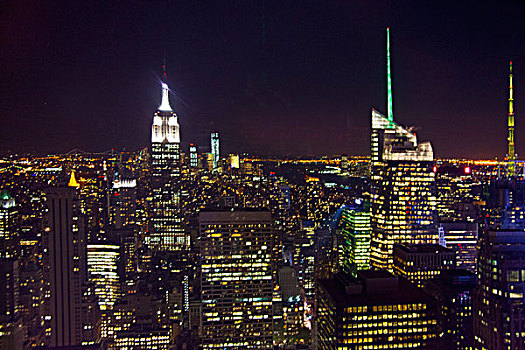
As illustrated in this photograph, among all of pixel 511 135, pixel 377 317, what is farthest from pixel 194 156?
pixel 511 135

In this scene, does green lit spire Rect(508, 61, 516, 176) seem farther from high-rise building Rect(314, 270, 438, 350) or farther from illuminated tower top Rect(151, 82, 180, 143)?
illuminated tower top Rect(151, 82, 180, 143)

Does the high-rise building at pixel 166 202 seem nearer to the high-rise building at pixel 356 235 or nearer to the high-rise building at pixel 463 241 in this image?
the high-rise building at pixel 356 235

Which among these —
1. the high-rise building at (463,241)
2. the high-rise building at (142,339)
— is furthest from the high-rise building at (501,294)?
the high-rise building at (142,339)

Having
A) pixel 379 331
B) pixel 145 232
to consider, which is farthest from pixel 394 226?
pixel 379 331

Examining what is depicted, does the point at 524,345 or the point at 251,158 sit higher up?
the point at 251,158

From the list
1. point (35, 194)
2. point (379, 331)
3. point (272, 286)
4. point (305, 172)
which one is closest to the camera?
point (379, 331)

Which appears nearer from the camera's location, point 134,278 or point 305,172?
point 305,172

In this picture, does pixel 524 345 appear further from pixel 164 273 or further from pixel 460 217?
pixel 164 273

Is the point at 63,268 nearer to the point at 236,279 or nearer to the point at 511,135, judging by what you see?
the point at 236,279
